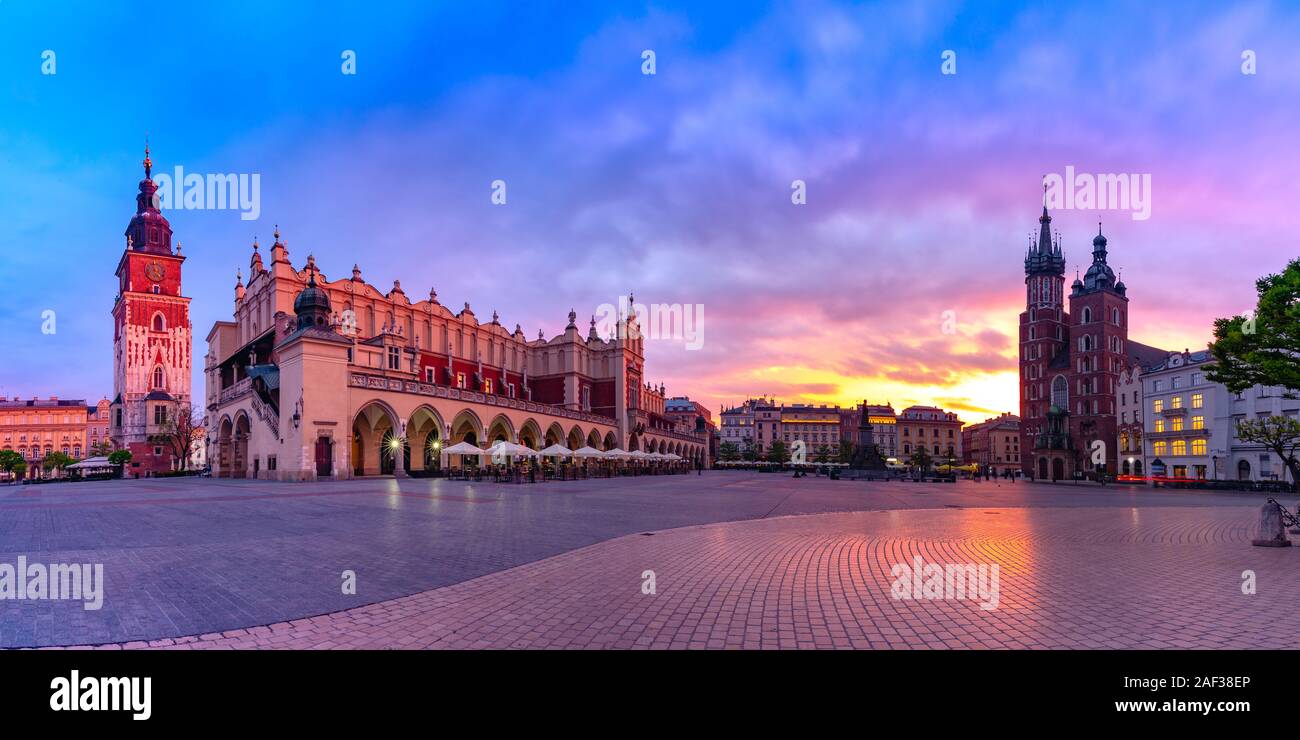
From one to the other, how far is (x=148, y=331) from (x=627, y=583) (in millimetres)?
127676

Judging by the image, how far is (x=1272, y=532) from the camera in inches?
490

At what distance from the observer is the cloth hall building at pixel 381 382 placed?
40.3 m

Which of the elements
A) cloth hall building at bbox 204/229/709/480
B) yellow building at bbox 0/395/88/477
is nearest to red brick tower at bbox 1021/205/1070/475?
cloth hall building at bbox 204/229/709/480

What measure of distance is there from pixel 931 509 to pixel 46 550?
76.7 feet

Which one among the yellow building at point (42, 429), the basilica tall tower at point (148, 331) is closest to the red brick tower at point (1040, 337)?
the basilica tall tower at point (148, 331)

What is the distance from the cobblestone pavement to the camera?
603cm

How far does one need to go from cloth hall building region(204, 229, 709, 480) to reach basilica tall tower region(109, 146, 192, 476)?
162 ft

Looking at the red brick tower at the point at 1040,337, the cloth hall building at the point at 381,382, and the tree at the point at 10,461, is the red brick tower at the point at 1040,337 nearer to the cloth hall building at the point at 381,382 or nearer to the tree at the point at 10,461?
the cloth hall building at the point at 381,382

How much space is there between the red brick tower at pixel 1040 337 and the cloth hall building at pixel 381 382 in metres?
60.6

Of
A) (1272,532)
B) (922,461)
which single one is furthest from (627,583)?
(922,461)

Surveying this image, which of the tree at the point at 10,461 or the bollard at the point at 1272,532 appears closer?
the bollard at the point at 1272,532
